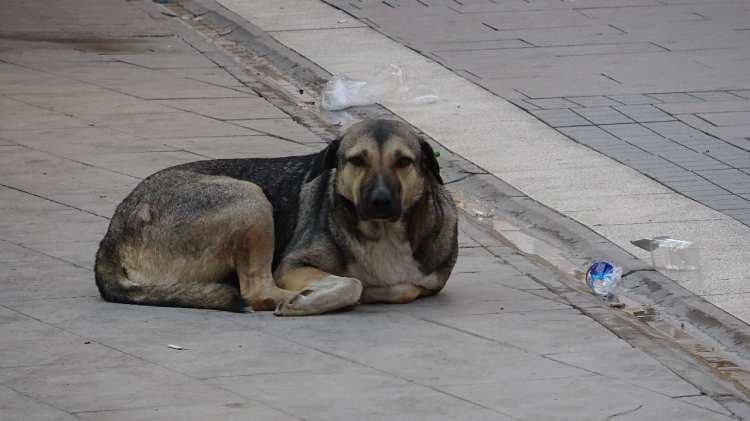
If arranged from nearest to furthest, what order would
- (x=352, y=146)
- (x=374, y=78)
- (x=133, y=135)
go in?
(x=352, y=146) → (x=133, y=135) → (x=374, y=78)

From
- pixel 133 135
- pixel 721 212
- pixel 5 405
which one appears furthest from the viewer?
pixel 133 135

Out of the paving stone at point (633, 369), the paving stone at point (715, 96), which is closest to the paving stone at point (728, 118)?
the paving stone at point (715, 96)

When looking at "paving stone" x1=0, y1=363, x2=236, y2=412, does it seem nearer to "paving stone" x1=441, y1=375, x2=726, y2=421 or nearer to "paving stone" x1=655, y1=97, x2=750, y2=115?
"paving stone" x1=441, y1=375, x2=726, y2=421

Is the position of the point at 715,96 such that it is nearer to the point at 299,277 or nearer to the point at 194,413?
the point at 299,277

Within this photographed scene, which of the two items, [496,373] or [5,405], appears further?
[496,373]

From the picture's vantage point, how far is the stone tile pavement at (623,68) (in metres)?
10.4

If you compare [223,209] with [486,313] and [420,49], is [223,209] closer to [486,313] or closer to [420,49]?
[486,313]

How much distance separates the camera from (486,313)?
7.14m

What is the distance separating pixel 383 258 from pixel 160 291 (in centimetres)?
107

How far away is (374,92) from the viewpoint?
1227cm

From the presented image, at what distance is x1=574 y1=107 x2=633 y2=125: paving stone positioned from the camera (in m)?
11.4

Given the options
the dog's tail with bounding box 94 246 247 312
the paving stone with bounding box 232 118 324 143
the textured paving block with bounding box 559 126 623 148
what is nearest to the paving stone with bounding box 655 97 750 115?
the textured paving block with bounding box 559 126 623 148

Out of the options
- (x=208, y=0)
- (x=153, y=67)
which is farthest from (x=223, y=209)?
(x=208, y=0)

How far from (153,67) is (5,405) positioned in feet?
26.1
